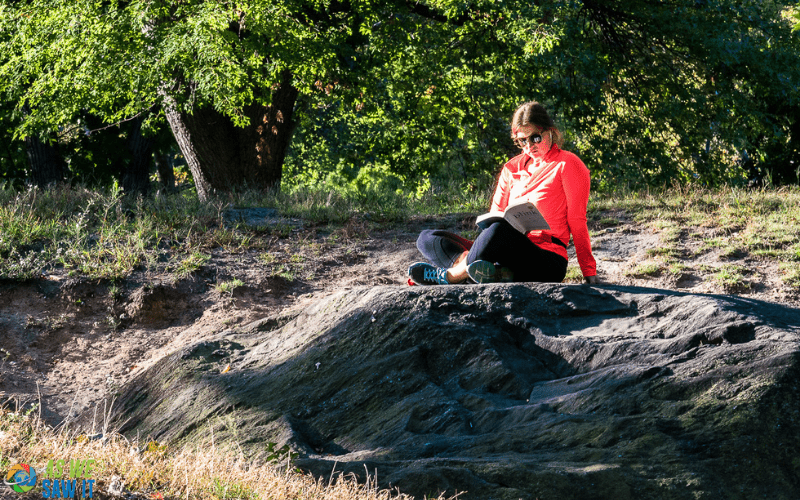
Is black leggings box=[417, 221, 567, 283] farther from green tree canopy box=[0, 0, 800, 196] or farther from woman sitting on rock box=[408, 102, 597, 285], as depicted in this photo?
green tree canopy box=[0, 0, 800, 196]

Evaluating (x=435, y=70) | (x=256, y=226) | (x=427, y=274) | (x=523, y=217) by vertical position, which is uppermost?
(x=435, y=70)

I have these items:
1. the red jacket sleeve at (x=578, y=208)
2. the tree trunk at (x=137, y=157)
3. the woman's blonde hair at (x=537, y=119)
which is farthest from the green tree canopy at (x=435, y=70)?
the red jacket sleeve at (x=578, y=208)

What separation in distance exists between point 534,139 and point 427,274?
4.25 ft

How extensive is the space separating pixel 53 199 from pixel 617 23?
8696 millimetres

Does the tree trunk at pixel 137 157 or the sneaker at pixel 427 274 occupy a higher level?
the tree trunk at pixel 137 157

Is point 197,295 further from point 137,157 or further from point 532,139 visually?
point 137,157

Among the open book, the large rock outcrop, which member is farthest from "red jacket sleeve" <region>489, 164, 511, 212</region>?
the large rock outcrop

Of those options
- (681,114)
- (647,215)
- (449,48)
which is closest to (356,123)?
(449,48)

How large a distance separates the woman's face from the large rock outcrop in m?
1.15

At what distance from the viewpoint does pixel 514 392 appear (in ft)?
12.4
